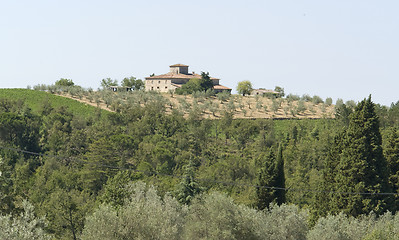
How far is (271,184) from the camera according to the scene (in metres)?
48.7

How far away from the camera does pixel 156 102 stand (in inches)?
4050

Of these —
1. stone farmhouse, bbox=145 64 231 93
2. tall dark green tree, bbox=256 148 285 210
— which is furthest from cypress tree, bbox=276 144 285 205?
stone farmhouse, bbox=145 64 231 93

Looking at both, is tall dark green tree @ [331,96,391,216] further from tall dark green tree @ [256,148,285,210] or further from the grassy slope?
the grassy slope

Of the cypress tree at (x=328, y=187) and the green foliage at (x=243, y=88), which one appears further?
the green foliage at (x=243, y=88)

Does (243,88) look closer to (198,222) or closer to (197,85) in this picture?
(197,85)

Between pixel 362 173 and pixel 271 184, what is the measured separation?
799 centimetres

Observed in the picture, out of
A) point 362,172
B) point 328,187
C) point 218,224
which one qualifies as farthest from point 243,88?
point 218,224

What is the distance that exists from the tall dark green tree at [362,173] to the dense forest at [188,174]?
8cm

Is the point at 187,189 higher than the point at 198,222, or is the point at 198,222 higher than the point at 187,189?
the point at 187,189

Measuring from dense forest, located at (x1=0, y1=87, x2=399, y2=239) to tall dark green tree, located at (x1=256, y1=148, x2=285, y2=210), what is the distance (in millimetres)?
84

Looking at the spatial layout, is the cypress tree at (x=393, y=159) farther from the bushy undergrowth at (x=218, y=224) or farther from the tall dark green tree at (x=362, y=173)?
the bushy undergrowth at (x=218, y=224)

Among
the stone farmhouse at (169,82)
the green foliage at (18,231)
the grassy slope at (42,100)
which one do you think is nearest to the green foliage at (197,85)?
the stone farmhouse at (169,82)

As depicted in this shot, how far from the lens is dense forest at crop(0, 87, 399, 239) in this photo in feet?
118

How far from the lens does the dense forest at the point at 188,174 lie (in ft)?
118
